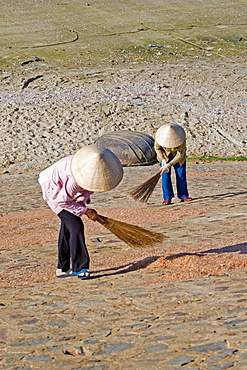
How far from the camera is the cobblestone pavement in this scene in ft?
12.6

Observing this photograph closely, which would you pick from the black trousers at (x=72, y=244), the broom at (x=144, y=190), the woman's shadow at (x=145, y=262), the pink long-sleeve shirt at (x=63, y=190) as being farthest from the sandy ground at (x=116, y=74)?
the pink long-sleeve shirt at (x=63, y=190)

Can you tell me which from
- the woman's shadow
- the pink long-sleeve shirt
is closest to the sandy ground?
the woman's shadow

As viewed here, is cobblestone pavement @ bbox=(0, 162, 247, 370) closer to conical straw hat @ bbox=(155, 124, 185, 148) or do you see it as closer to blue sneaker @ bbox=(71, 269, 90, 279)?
blue sneaker @ bbox=(71, 269, 90, 279)

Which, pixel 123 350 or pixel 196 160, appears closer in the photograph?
pixel 123 350

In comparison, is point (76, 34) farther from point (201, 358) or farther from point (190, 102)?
point (201, 358)

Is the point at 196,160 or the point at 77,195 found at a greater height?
the point at 77,195

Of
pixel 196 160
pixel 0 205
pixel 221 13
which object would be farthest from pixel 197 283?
pixel 221 13

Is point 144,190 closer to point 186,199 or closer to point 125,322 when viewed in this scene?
point 186,199

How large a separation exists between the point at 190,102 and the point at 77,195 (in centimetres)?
1277

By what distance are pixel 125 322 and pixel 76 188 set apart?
4.32ft

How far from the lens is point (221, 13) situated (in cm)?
2531

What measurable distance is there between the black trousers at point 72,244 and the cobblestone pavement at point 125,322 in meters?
0.17

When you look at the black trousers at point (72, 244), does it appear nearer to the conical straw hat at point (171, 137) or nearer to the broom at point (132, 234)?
the broom at point (132, 234)

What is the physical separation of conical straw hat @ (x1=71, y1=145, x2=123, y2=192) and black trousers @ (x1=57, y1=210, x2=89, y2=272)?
492mm
